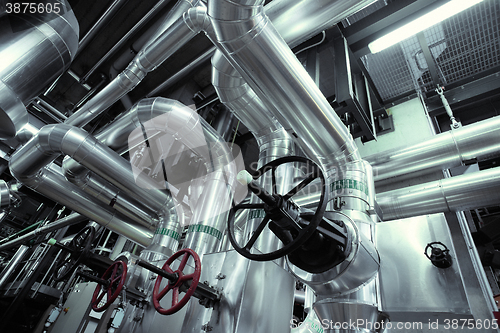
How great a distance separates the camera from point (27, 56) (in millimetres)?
1342

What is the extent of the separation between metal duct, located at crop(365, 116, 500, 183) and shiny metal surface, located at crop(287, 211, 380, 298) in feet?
3.34

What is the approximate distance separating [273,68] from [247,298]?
890mm

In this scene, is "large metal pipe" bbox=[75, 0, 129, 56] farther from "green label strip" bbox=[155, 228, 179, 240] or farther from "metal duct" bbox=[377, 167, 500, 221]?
"metal duct" bbox=[377, 167, 500, 221]

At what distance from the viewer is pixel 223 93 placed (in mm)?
1730

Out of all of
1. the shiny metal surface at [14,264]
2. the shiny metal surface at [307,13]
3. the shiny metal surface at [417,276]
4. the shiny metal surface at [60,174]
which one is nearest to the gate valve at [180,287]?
the shiny metal surface at [417,276]

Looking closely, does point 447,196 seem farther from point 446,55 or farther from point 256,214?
point 446,55

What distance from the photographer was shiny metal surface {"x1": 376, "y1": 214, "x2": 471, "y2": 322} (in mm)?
938

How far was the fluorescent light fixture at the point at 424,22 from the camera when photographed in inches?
63.3

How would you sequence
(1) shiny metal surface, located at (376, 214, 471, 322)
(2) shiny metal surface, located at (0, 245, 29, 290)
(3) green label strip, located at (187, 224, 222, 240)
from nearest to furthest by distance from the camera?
(1) shiny metal surface, located at (376, 214, 471, 322)
(3) green label strip, located at (187, 224, 222, 240)
(2) shiny metal surface, located at (0, 245, 29, 290)

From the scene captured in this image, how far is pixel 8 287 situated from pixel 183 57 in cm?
406

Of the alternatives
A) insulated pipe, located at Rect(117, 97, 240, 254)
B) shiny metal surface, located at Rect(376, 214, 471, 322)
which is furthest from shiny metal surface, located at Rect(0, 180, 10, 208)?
shiny metal surface, located at Rect(376, 214, 471, 322)

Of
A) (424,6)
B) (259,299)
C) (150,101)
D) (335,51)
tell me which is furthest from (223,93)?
(424,6)

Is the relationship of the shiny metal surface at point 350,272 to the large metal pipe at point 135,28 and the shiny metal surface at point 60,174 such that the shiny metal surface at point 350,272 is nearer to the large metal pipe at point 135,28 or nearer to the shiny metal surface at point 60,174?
the shiny metal surface at point 60,174

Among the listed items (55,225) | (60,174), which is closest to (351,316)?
(60,174)
